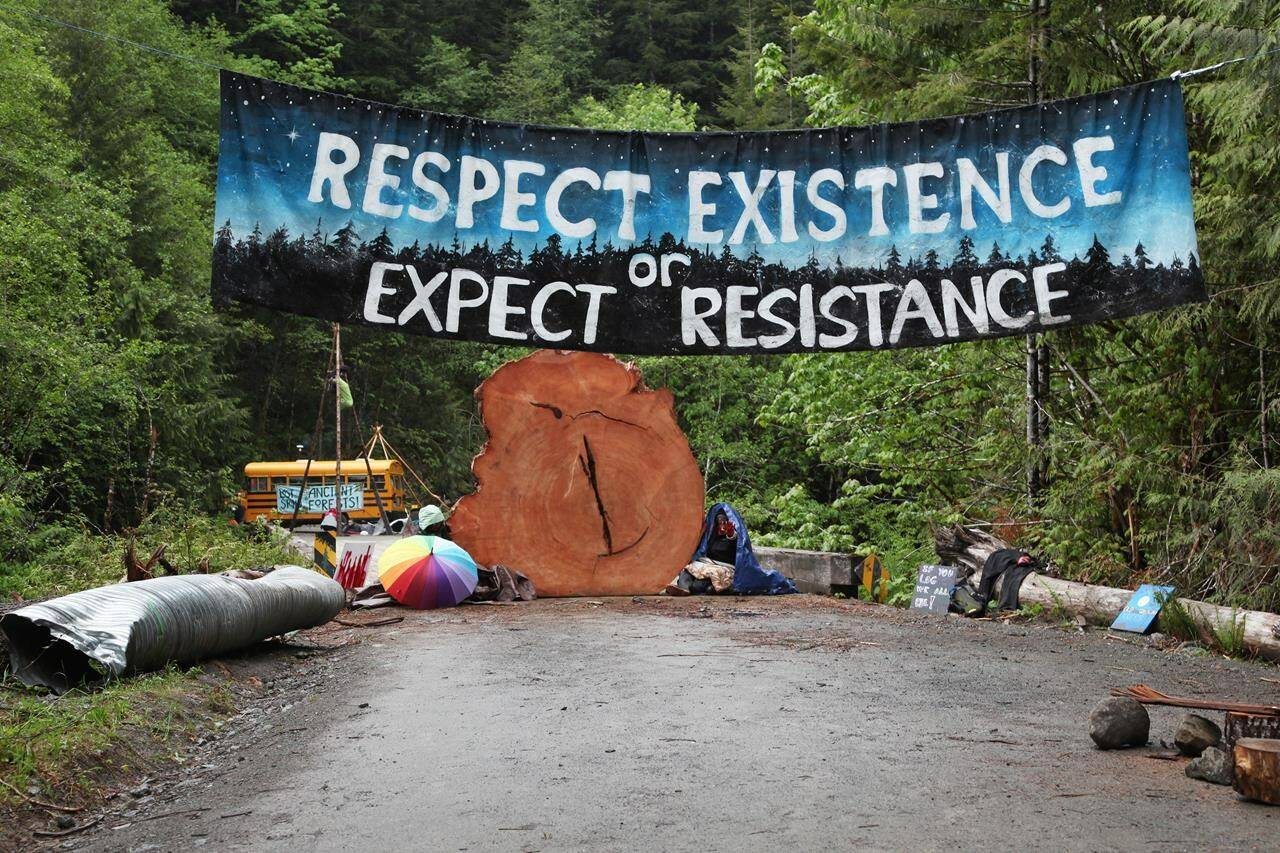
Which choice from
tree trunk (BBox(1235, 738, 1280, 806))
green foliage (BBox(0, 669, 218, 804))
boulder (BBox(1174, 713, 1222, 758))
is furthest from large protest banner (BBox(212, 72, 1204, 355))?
tree trunk (BBox(1235, 738, 1280, 806))

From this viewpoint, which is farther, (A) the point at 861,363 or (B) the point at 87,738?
(A) the point at 861,363

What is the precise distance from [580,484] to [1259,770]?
10.0m

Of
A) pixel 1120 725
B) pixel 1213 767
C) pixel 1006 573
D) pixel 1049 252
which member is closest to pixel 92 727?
pixel 1120 725

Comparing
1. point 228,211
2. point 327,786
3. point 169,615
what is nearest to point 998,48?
point 228,211

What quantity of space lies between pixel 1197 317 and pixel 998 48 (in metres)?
4.22

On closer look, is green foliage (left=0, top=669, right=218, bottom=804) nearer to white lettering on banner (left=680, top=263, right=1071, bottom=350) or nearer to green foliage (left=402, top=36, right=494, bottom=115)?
white lettering on banner (left=680, top=263, right=1071, bottom=350)

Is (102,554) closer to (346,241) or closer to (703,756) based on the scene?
(346,241)

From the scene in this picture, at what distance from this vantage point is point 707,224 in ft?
28.4

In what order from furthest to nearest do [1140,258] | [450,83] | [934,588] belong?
[450,83] < [934,588] < [1140,258]

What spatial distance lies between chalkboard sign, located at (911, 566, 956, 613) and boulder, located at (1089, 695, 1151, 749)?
7.02 m

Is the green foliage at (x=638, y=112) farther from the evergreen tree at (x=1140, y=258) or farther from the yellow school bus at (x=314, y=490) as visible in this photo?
the evergreen tree at (x=1140, y=258)

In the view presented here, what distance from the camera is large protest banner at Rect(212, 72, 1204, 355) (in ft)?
26.8

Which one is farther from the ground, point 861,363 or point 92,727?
point 861,363

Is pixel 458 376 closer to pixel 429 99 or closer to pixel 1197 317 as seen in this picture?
pixel 429 99
